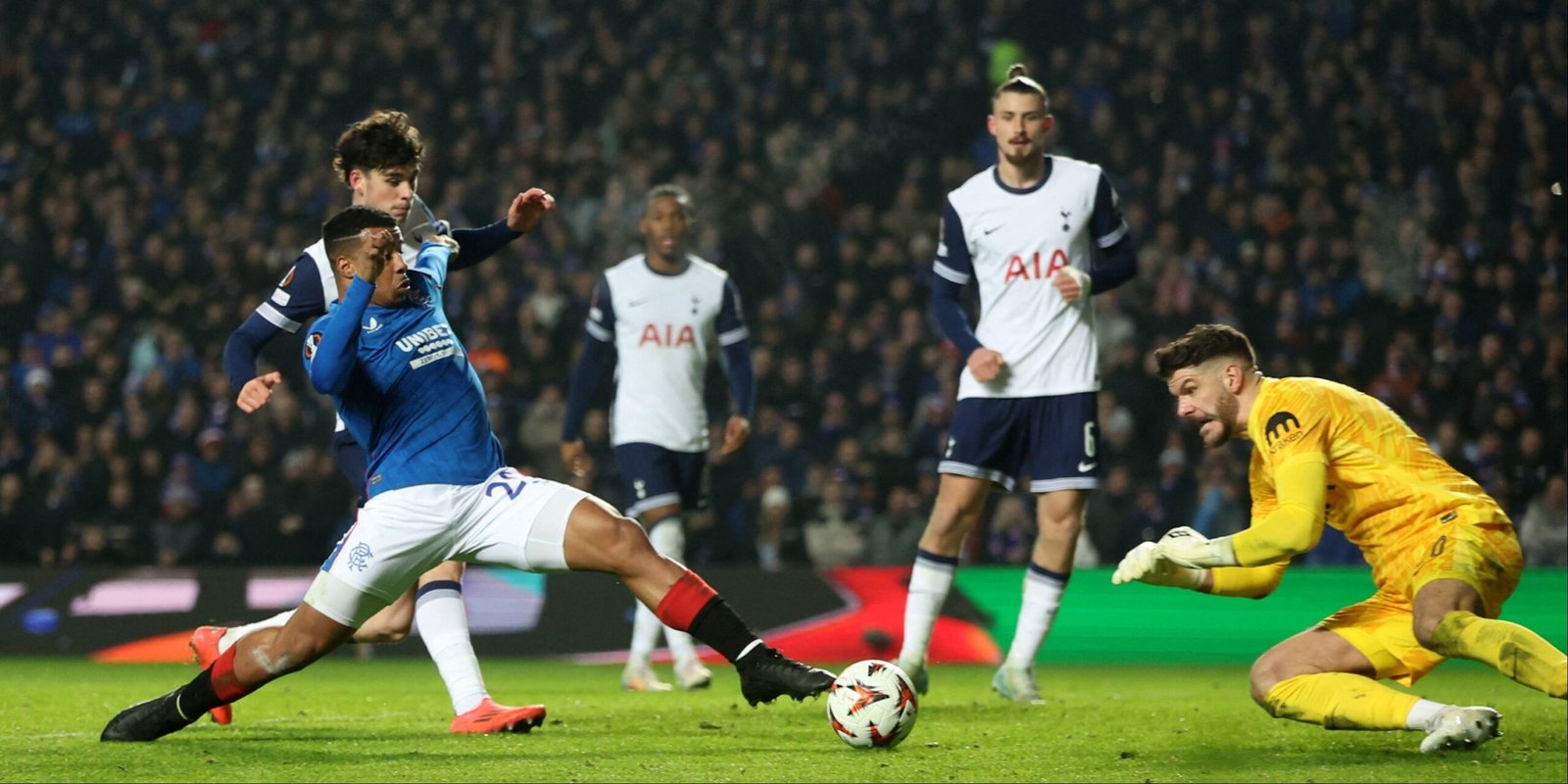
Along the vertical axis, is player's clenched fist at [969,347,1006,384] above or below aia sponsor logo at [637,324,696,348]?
below

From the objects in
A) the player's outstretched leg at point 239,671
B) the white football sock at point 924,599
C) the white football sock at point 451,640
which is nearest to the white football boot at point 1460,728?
the white football sock at point 924,599

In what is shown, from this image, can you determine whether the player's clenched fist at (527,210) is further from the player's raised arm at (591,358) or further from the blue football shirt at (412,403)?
the player's raised arm at (591,358)

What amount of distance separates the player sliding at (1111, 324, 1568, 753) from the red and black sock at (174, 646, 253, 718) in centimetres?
268

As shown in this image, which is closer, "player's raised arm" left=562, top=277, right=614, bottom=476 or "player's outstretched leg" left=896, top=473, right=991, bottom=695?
"player's outstretched leg" left=896, top=473, right=991, bottom=695

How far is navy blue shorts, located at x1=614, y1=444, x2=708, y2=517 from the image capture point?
8484mm

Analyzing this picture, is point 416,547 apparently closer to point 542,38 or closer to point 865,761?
point 865,761

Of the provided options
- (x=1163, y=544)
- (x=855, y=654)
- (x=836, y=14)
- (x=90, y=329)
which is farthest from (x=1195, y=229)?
(x=1163, y=544)

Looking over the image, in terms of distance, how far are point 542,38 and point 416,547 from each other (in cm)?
1385

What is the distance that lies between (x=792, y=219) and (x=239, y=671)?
35.5 ft

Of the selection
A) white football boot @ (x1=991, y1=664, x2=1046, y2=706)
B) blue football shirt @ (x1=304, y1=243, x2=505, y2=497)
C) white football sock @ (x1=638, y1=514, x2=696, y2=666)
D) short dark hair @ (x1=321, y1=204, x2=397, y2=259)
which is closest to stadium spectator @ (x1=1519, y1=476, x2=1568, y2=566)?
white football boot @ (x1=991, y1=664, x2=1046, y2=706)

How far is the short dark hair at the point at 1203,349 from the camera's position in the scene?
5.27 m

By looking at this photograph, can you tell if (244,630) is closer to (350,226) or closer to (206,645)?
(206,645)

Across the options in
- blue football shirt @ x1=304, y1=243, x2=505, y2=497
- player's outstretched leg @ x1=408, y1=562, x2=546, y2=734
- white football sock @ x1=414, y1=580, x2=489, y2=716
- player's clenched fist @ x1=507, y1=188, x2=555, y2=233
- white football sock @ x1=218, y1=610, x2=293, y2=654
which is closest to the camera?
blue football shirt @ x1=304, y1=243, x2=505, y2=497

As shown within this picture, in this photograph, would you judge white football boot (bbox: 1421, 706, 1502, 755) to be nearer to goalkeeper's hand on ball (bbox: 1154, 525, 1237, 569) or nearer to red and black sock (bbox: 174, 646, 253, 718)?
goalkeeper's hand on ball (bbox: 1154, 525, 1237, 569)
